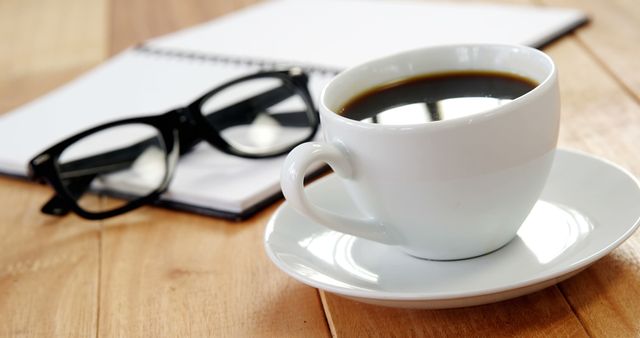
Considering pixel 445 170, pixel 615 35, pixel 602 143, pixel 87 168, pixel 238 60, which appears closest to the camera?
pixel 445 170

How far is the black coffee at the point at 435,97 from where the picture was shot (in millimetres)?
586

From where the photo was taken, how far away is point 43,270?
74 cm

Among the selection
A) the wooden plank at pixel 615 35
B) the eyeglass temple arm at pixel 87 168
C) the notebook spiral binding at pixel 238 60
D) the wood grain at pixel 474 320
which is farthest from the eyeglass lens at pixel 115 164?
the wooden plank at pixel 615 35

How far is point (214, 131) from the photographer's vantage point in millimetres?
884

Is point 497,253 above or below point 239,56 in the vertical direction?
above

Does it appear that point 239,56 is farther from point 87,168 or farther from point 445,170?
point 445,170

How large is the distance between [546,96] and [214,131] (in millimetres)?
433

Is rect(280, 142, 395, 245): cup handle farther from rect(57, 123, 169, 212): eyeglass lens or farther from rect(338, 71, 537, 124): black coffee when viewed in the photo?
rect(57, 123, 169, 212): eyeglass lens

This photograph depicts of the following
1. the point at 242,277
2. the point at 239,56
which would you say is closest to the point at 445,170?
the point at 242,277

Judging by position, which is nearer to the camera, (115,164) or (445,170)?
(445,170)

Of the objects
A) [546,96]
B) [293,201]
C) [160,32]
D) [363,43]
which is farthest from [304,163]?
[160,32]

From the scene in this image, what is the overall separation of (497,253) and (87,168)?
48 cm

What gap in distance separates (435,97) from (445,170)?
0.10m

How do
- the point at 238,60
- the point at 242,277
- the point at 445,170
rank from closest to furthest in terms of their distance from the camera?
the point at 445,170 → the point at 242,277 → the point at 238,60
